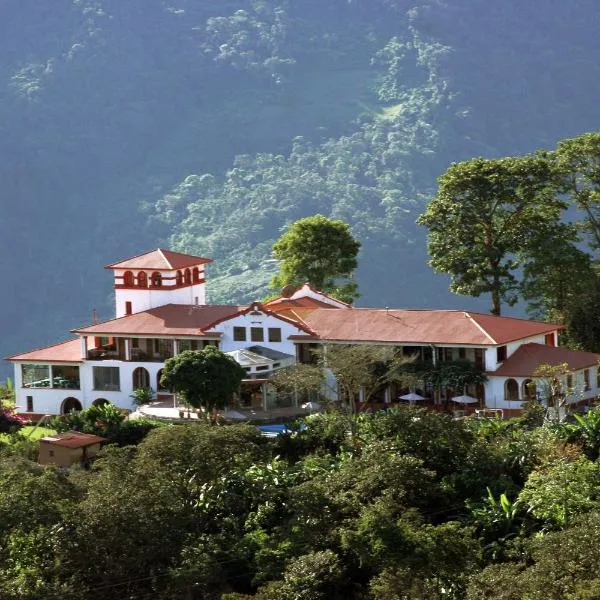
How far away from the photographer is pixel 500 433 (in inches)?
1880

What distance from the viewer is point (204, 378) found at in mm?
54594

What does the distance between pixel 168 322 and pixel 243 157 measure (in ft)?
380

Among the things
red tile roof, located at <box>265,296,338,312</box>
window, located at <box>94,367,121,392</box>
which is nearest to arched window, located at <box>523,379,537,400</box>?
red tile roof, located at <box>265,296,338,312</box>

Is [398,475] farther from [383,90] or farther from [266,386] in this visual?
[383,90]

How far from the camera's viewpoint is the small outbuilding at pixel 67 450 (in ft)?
170

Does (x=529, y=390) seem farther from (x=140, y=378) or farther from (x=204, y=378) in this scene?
(x=140, y=378)

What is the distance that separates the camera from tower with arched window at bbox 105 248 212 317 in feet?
219

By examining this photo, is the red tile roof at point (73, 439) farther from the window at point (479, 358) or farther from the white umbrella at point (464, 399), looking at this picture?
the window at point (479, 358)

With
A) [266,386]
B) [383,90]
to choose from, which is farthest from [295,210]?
[266,386]

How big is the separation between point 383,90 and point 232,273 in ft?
176

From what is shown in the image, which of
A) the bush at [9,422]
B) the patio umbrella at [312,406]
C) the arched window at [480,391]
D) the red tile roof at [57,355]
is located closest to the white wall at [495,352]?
the arched window at [480,391]

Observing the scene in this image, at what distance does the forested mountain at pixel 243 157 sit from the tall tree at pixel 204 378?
82243mm

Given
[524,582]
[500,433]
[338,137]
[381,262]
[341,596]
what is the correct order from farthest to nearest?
1. [338,137]
2. [381,262]
3. [500,433]
4. [341,596]
5. [524,582]

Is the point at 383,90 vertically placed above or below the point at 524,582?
above
